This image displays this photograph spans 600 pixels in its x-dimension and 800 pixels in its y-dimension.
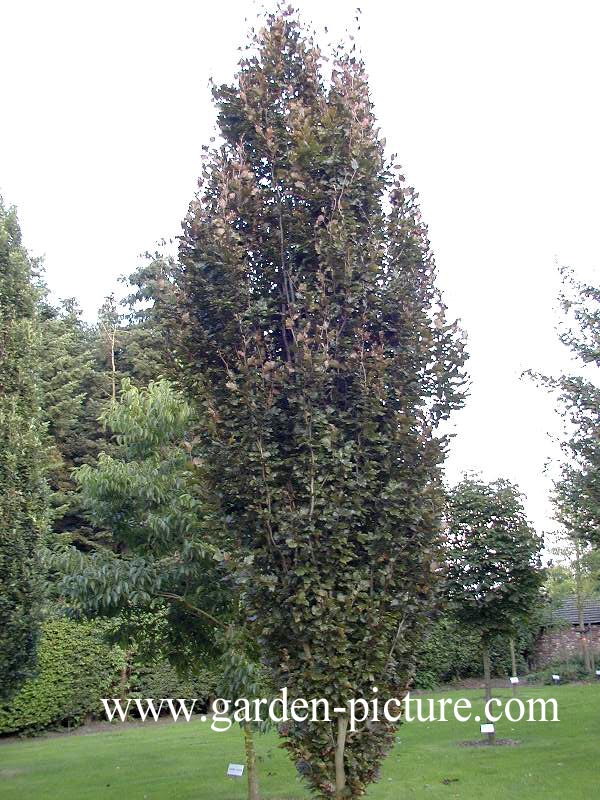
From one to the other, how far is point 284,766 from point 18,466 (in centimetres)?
641

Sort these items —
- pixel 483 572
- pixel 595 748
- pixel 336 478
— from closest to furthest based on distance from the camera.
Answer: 1. pixel 336 478
2. pixel 595 748
3. pixel 483 572

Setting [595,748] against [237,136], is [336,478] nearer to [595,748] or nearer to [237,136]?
[237,136]

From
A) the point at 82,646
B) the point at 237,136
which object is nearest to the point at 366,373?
the point at 237,136

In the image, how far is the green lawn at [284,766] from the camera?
9.09 metres

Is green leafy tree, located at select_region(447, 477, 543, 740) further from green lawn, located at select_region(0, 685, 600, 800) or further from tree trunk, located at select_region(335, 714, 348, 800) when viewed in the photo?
tree trunk, located at select_region(335, 714, 348, 800)

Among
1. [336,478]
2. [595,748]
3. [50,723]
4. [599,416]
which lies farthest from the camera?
[50,723]

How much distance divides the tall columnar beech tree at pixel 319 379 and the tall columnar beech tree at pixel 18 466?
663 cm

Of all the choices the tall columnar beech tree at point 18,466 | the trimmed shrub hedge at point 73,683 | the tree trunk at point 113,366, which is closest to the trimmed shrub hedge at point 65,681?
the trimmed shrub hedge at point 73,683

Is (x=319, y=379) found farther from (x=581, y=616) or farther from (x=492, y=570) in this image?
(x=581, y=616)

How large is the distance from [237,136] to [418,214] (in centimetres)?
158

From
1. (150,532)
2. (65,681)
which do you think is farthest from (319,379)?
(65,681)

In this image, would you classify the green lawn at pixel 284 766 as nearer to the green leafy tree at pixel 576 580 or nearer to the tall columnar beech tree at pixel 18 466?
the tall columnar beech tree at pixel 18 466

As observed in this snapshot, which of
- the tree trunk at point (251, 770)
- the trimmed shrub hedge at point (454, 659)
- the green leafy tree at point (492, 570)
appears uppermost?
the green leafy tree at point (492, 570)

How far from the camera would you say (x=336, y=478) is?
4.63 m
